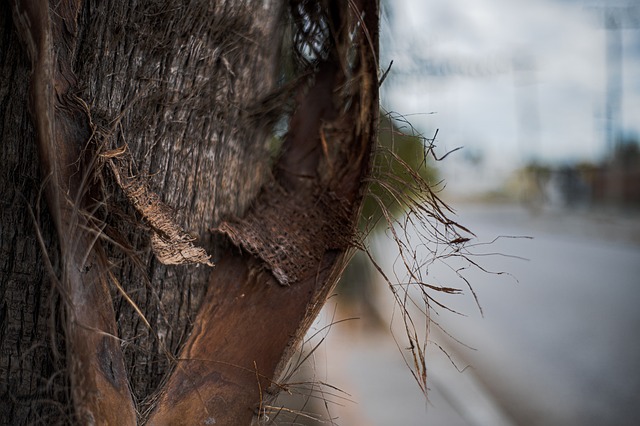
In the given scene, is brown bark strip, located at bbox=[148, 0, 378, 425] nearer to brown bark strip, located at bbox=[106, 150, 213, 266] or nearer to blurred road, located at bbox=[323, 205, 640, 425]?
brown bark strip, located at bbox=[106, 150, 213, 266]

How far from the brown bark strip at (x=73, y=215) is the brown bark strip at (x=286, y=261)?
15 centimetres

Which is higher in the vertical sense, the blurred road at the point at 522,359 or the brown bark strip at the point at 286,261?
the brown bark strip at the point at 286,261

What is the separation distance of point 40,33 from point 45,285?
424mm

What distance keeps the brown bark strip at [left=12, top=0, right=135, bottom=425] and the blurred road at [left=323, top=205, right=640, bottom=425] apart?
1631mm

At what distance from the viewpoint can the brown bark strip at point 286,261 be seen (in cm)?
113

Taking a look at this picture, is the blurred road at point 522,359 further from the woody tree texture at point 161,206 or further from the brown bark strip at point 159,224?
the brown bark strip at point 159,224

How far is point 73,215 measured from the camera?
2.98 feet

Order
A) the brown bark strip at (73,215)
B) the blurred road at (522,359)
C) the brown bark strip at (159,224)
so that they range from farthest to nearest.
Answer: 1. the blurred road at (522,359)
2. the brown bark strip at (159,224)
3. the brown bark strip at (73,215)

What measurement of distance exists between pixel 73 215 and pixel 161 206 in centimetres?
21

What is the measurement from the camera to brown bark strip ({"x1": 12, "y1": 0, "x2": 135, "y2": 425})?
93 centimetres

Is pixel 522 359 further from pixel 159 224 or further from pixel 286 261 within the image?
pixel 159 224

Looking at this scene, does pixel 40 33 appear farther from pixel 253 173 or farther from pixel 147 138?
pixel 253 173

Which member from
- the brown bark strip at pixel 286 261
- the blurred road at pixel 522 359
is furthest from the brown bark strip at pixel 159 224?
the blurred road at pixel 522 359

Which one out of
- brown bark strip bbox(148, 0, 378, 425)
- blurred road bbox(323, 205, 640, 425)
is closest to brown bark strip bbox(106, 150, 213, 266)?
brown bark strip bbox(148, 0, 378, 425)
